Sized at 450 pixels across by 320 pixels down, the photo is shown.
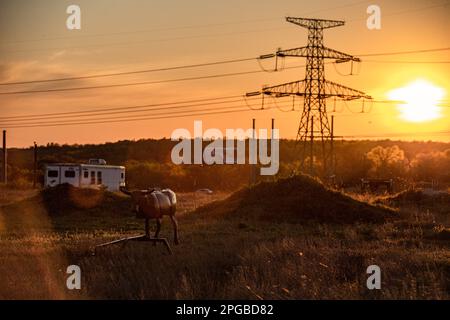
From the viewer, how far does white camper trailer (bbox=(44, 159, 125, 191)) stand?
63.7m

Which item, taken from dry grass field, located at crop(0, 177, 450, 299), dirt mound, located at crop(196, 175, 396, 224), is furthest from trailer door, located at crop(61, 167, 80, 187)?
dry grass field, located at crop(0, 177, 450, 299)

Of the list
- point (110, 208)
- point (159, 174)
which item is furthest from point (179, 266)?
point (159, 174)

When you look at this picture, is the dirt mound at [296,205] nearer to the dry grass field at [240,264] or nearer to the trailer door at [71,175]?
the dry grass field at [240,264]

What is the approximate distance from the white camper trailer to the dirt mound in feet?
89.9

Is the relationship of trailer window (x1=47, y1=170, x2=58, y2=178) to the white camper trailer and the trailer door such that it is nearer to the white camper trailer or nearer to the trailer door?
the white camper trailer

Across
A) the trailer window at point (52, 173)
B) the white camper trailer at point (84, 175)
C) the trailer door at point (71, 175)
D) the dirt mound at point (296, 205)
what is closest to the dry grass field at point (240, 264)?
→ the dirt mound at point (296, 205)

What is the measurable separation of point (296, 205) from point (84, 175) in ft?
111

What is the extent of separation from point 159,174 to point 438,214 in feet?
192

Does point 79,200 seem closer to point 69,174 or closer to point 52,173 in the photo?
point 69,174

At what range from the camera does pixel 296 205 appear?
3453 centimetres

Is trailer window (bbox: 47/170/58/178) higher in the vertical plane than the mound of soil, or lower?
higher

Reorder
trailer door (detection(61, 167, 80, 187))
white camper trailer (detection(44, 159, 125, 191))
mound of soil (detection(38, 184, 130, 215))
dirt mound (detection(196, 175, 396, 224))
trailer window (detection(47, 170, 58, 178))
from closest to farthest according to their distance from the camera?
dirt mound (detection(196, 175, 396, 224)) → mound of soil (detection(38, 184, 130, 215)) → trailer door (detection(61, 167, 80, 187)) → white camper trailer (detection(44, 159, 125, 191)) → trailer window (detection(47, 170, 58, 178))

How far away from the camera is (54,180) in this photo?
64.8 metres
